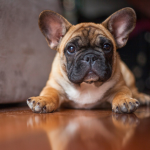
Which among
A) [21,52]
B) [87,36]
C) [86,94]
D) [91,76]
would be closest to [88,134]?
[91,76]

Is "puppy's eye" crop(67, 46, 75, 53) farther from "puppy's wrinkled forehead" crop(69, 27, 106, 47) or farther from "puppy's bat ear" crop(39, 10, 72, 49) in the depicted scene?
"puppy's bat ear" crop(39, 10, 72, 49)

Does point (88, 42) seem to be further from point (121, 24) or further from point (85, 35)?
point (121, 24)

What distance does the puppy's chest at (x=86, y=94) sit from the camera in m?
2.00

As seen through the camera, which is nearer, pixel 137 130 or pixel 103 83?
pixel 137 130

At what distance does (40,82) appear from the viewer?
2619mm

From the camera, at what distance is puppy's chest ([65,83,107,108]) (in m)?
2.00

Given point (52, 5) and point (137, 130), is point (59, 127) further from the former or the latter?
point (52, 5)

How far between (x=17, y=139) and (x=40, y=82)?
1705mm

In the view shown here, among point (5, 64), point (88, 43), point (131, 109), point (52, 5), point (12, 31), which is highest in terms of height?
Answer: point (52, 5)

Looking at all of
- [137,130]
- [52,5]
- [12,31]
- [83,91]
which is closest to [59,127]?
[137,130]

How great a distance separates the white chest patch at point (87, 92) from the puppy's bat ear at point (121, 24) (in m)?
0.52

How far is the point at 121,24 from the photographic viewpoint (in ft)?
7.07

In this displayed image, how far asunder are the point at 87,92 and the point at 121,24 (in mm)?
869

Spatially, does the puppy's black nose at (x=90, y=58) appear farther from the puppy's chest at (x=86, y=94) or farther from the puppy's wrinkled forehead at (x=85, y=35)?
the puppy's chest at (x=86, y=94)
